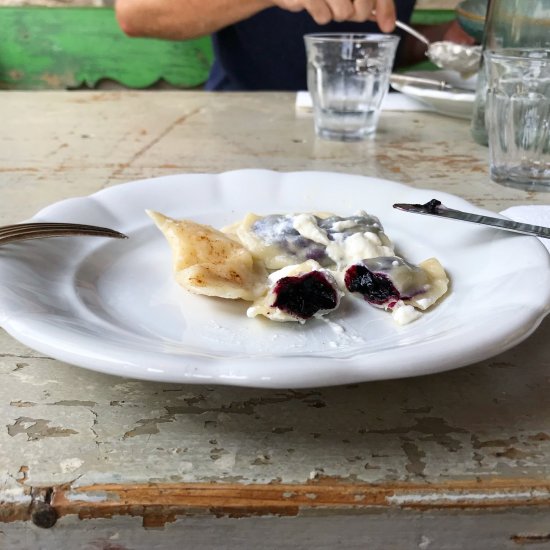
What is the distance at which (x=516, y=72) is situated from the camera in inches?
33.2

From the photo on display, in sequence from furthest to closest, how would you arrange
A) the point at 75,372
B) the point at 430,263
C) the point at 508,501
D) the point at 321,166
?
the point at 321,166, the point at 430,263, the point at 75,372, the point at 508,501

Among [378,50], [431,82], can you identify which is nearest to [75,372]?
[378,50]

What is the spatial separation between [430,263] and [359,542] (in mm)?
277

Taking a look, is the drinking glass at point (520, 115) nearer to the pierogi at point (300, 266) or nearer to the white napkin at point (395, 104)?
the pierogi at point (300, 266)

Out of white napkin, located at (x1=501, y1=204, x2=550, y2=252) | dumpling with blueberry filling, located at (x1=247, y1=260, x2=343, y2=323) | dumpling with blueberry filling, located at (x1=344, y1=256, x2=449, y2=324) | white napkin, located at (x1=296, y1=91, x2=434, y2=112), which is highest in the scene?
dumpling with blueberry filling, located at (x1=247, y1=260, x2=343, y2=323)

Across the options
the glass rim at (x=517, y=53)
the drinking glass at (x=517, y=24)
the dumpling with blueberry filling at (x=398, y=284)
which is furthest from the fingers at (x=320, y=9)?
the dumpling with blueberry filling at (x=398, y=284)

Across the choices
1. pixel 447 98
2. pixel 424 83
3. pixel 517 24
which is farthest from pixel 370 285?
pixel 424 83

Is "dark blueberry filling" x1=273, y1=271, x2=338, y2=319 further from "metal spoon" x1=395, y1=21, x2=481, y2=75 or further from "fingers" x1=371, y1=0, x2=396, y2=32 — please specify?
"metal spoon" x1=395, y1=21, x2=481, y2=75

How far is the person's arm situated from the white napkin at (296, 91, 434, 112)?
6.0 inches

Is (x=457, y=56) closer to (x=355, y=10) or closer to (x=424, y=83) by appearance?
(x=424, y=83)

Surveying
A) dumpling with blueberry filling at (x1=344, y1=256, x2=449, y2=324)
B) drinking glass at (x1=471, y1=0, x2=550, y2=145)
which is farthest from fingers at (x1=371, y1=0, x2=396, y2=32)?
dumpling with blueberry filling at (x1=344, y1=256, x2=449, y2=324)

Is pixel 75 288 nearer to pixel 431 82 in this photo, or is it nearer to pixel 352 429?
pixel 352 429

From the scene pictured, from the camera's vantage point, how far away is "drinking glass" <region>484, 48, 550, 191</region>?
2.76 ft

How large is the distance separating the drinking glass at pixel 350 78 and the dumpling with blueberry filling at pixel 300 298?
671mm
